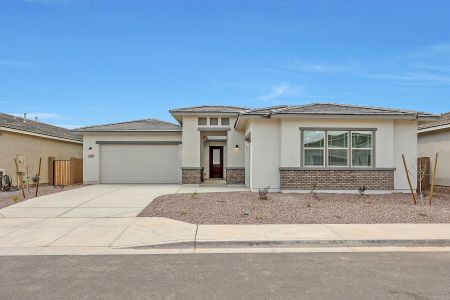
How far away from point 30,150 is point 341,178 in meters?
17.1

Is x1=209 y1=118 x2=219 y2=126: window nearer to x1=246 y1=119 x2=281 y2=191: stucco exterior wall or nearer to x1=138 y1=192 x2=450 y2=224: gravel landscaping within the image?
x1=246 y1=119 x2=281 y2=191: stucco exterior wall

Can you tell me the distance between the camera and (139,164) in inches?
839

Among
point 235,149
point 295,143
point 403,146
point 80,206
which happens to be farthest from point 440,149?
point 80,206

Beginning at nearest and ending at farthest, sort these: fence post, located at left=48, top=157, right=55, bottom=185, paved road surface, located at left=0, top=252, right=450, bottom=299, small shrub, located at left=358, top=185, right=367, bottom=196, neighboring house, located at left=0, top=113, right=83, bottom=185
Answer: paved road surface, located at left=0, top=252, right=450, bottom=299 → small shrub, located at left=358, top=185, right=367, bottom=196 → neighboring house, located at left=0, top=113, right=83, bottom=185 → fence post, located at left=48, top=157, right=55, bottom=185

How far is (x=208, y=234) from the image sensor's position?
7590 millimetres

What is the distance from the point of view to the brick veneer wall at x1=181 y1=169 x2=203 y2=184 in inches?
774

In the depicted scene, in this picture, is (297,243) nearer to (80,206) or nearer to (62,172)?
(80,206)

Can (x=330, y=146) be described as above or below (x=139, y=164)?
above

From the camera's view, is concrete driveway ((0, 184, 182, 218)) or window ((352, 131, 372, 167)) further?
window ((352, 131, 372, 167))

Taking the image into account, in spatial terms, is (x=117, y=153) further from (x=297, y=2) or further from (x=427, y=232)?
(x=427, y=232)

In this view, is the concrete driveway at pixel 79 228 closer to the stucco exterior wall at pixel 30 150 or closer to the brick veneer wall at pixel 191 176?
the stucco exterior wall at pixel 30 150

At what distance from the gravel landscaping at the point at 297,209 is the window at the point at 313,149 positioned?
1.61m

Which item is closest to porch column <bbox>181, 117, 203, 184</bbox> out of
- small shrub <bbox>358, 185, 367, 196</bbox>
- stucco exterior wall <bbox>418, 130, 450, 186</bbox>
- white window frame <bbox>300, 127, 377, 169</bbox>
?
white window frame <bbox>300, 127, 377, 169</bbox>

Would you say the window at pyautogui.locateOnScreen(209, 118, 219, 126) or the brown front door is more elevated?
the window at pyautogui.locateOnScreen(209, 118, 219, 126)
